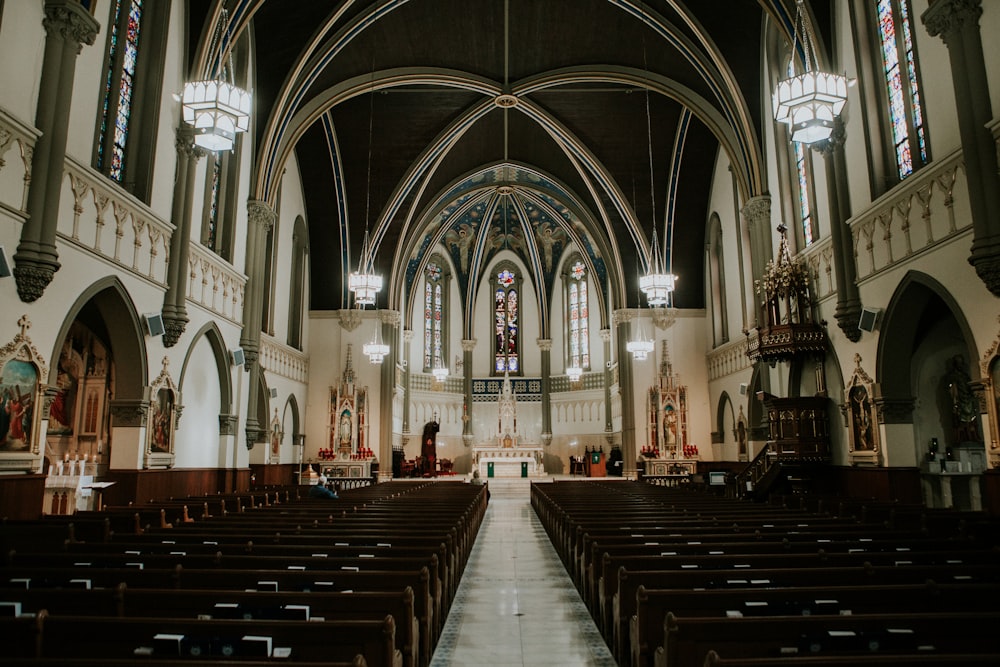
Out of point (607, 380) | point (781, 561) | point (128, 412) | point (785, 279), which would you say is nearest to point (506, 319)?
point (607, 380)

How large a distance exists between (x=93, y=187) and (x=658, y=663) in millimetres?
12816

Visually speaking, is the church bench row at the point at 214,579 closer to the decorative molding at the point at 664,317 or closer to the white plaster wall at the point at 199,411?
→ the white plaster wall at the point at 199,411

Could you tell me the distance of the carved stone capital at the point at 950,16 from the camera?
11.4m

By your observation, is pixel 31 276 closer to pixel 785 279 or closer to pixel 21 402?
pixel 21 402

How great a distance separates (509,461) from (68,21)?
26846 millimetres

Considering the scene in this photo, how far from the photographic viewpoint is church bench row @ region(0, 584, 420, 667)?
14.5ft

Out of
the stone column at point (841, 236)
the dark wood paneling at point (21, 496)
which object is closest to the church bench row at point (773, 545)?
the dark wood paneling at point (21, 496)

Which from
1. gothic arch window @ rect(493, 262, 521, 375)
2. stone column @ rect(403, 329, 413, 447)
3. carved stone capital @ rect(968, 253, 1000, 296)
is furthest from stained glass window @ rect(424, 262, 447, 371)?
carved stone capital @ rect(968, 253, 1000, 296)

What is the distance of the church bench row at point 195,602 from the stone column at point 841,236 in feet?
45.3

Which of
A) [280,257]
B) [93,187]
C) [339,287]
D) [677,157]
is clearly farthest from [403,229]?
[93,187]

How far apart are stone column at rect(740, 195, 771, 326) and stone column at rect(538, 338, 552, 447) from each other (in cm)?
2143

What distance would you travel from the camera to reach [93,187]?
501 inches

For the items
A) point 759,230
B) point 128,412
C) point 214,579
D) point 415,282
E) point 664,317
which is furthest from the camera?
point 415,282

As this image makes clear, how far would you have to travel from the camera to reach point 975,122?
36.8ft
